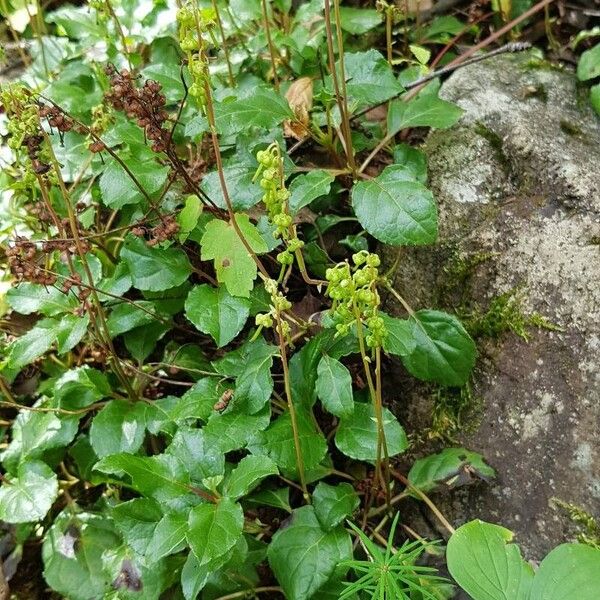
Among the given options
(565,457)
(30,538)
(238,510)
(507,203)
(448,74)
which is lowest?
(30,538)

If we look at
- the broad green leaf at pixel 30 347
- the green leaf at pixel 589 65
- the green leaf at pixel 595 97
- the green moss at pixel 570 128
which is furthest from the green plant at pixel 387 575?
the green leaf at pixel 589 65

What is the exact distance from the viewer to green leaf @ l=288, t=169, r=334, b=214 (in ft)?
5.17

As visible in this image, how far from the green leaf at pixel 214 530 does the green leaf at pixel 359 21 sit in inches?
62.8

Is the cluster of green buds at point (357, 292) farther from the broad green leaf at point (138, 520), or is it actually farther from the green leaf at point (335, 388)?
the broad green leaf at point (138, 520)

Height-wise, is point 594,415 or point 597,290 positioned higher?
point 597,290

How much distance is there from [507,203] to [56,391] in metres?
1.35

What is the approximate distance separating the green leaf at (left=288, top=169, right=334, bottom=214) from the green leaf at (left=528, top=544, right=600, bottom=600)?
0.95 metres

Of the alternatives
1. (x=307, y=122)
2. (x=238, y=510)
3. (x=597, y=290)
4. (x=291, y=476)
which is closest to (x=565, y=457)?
(x=597, y=290)

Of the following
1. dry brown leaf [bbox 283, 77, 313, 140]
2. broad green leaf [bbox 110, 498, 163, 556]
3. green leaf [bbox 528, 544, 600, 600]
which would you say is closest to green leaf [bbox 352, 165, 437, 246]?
dry brown leaf [bbox 283, 77, 313, 140]

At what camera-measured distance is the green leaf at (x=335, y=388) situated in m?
1.41

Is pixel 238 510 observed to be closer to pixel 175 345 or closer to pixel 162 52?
pixel 175 345

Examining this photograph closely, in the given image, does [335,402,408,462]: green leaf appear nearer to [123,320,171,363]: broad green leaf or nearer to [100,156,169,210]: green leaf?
[123,320,171,363]: broad green leaf

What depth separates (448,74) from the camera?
2.13m

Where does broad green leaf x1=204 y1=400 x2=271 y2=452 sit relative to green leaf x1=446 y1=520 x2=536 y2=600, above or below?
above
